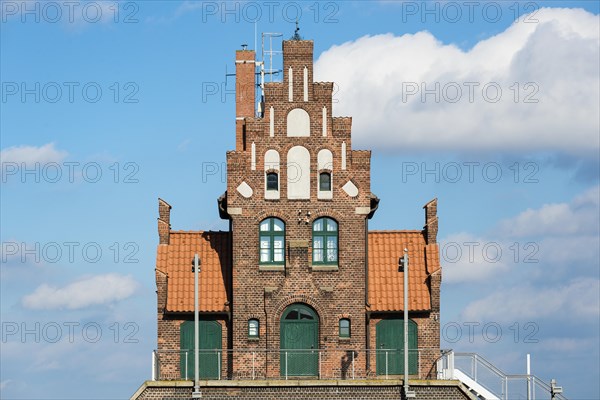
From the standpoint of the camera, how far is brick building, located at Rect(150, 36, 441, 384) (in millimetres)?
61406

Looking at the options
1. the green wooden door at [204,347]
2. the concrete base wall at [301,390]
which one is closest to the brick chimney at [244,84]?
the green wooden door at [204,347]

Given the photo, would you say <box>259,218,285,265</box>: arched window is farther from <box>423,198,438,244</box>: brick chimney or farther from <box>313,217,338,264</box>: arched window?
<box>423,198,438,244</box>: brick chimney

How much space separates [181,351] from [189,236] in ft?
20.7

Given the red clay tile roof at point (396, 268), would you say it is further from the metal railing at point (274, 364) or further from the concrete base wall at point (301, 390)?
the concrete base wall at point (301, 390)

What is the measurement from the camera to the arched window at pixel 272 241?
62188mm

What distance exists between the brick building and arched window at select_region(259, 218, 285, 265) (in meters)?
0.04

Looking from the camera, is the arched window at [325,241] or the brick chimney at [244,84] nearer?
the arched window at [325,241]

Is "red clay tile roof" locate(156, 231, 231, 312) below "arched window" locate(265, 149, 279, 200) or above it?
below

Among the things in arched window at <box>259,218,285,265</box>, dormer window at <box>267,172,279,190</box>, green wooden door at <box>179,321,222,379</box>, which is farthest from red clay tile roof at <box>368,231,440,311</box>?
green wooden door at <box>179,321,222,379</box>

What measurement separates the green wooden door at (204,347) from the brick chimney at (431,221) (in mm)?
9883

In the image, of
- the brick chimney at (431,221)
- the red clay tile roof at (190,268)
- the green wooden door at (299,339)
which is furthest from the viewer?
the brick chimney at (431,221)

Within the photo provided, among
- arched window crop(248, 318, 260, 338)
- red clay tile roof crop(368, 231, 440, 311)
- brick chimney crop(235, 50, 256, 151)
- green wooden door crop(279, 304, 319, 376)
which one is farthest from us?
brick chimney crop(235, 50, 256, 151)

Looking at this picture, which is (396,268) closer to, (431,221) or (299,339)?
(431,221)

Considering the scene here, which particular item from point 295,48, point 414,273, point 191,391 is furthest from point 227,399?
point 295,48
